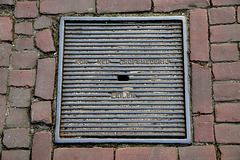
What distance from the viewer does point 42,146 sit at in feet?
7.22

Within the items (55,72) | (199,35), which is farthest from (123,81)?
(199,35)

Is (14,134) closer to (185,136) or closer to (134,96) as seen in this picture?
(134,96)

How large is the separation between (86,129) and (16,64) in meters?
0.92

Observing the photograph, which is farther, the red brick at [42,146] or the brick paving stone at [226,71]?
the brick paving stone at [226,71]

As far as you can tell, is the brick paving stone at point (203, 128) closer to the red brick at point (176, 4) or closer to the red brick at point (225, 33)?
the red brick at point (225, 33)

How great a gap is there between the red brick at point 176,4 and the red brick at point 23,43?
1.28m

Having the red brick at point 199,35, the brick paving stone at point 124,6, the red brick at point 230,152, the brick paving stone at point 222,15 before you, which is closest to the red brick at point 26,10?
the brick paving stone at point 124,6

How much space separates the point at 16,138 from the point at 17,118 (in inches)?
7.1

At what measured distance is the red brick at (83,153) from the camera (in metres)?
2.18

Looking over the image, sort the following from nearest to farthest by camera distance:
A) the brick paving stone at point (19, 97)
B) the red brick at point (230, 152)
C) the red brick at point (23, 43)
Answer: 1. the red brick at point (230, 152)
2. the brick paving stone at point (19, 97)
3. the red brick at point (23, 43)

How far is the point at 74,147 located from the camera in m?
2.21

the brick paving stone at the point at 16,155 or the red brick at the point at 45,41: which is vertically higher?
the red brick at the point at 45,41

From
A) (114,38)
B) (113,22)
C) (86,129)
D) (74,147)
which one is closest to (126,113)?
(86,129)

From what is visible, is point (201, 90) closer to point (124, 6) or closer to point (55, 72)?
point (124, 6)
